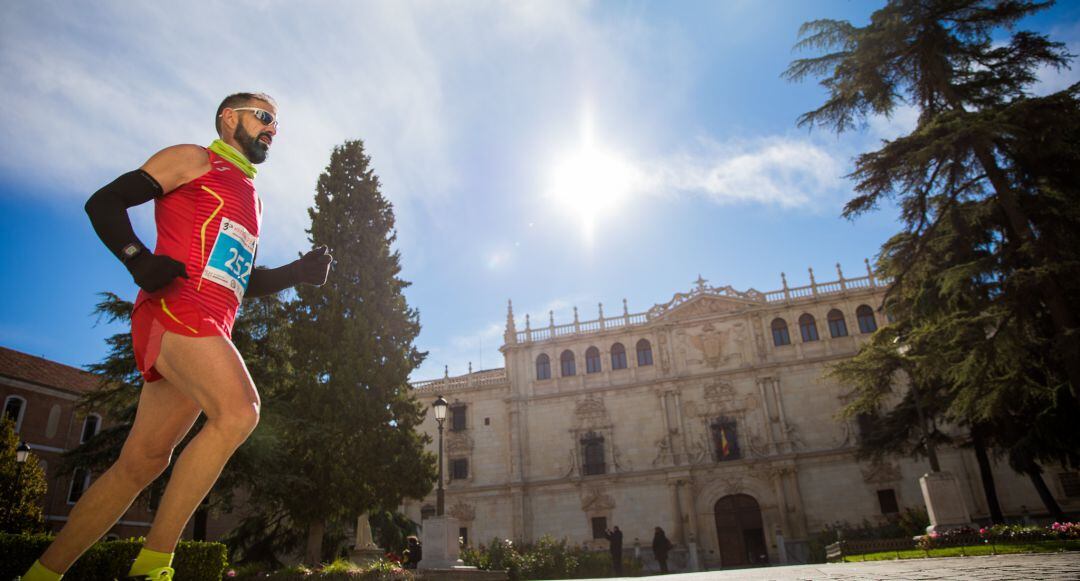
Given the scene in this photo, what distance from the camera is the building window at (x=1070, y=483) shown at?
88.6 feet

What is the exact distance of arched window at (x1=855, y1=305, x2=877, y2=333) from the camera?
32594 mm

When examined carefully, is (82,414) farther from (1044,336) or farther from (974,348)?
(1044,336)

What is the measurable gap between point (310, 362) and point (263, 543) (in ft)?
23.0

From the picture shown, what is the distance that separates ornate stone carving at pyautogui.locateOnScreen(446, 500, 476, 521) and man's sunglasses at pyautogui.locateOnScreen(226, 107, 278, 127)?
110 feet

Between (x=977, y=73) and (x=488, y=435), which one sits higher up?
(x=977, y=73)

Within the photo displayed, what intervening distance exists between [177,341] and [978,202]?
16.0m

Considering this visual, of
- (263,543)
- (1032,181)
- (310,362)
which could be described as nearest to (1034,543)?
(1032,181)

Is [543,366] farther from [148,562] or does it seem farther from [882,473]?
[148,562]

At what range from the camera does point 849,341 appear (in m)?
32.3

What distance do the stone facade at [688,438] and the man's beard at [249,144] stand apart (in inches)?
1113

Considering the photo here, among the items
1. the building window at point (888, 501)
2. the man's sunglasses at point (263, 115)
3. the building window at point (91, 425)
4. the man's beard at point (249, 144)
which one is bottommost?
the building window at point (888, 501)

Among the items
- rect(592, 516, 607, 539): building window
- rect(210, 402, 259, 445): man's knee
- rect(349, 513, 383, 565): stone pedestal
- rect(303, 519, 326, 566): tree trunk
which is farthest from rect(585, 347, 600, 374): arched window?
rect(210, 402, 259, 445): man's knee

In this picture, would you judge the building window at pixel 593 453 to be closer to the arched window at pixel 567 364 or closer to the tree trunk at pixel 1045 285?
the arched window at pixel 567 364

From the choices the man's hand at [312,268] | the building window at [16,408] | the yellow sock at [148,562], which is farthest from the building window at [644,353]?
the yellow sock at [148,562]
